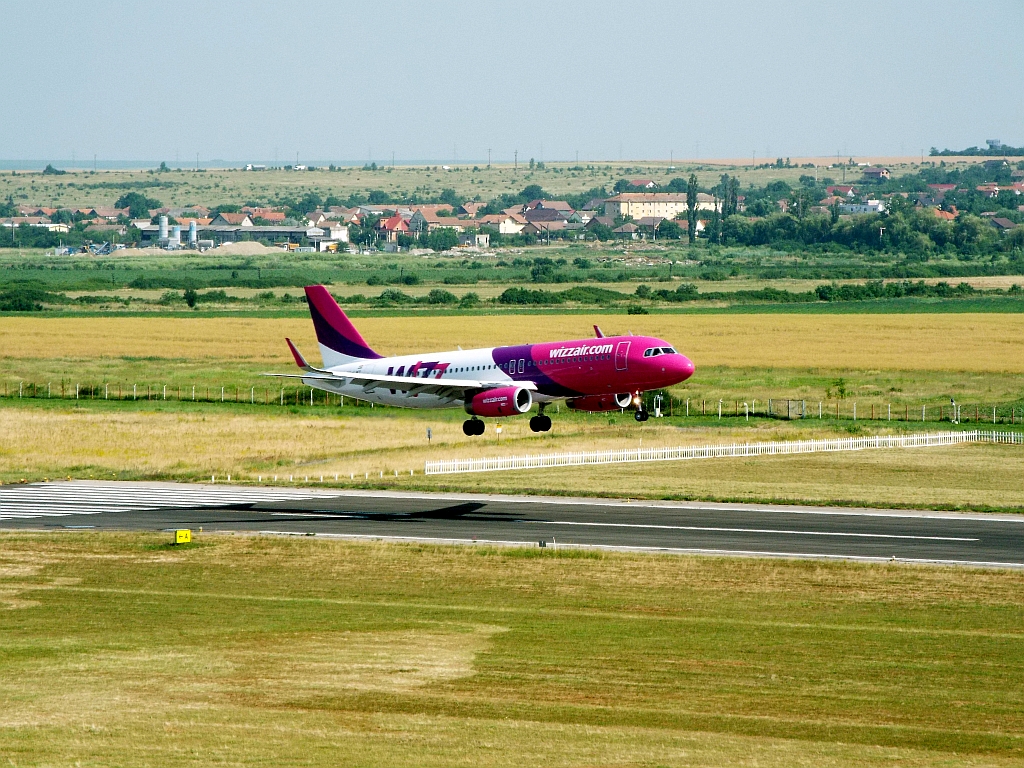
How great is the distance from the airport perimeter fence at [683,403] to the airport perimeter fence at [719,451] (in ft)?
37.1

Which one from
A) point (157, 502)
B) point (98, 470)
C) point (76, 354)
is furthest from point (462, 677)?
point (76, 354)

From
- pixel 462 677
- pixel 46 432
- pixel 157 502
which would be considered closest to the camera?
pixel 462 677

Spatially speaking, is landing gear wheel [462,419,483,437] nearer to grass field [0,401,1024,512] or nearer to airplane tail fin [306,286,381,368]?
airplane tail fin [306,286,381,368]

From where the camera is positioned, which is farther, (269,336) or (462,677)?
(269,336)

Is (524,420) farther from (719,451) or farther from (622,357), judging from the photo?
(622,357)

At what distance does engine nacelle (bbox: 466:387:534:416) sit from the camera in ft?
249

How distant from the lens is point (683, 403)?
440 feet

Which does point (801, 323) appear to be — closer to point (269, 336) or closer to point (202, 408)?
point (269, 336)

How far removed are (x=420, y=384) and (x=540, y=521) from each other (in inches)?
419

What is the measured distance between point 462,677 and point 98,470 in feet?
199

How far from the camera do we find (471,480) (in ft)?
323

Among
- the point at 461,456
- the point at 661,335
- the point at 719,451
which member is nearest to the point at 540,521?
the point at 461,456

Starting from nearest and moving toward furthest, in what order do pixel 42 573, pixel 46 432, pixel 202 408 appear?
pixel 42 573 → pixel 46 432 → pixel 202 408

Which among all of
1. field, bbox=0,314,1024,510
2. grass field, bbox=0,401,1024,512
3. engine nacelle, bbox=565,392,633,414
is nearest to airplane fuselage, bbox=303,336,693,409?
engine nacelle, bbox=565,392,633,414
